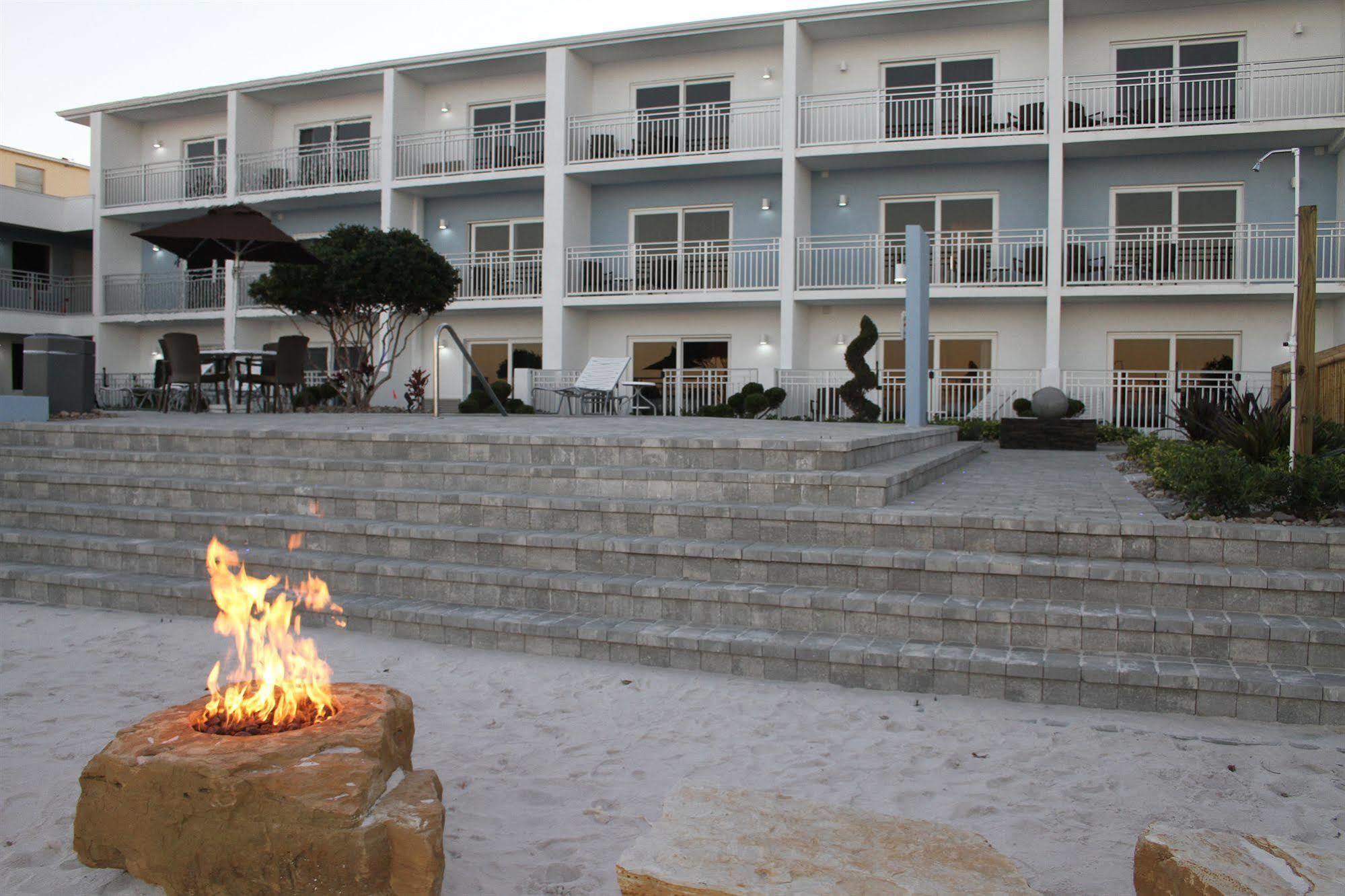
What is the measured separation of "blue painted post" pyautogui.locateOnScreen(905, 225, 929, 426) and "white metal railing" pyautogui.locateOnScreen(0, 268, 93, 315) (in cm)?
2346

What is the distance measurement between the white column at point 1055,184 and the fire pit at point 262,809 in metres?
15.5

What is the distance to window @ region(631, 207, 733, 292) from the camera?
18.6 m

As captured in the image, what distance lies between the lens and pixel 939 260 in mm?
17312

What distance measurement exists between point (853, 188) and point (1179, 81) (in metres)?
5.77

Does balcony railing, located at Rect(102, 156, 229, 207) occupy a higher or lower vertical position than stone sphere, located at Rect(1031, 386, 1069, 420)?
higher

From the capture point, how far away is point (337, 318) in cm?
1340

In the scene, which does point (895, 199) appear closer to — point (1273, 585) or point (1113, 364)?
point (1113, 364)

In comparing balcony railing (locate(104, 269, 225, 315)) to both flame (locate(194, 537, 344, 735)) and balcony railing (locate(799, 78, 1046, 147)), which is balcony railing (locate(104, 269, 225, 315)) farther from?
flame (locate(194, 537, 344, 735))

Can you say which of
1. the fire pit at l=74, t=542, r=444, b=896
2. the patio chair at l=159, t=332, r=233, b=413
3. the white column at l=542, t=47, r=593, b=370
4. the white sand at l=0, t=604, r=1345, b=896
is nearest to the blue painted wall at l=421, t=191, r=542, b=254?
the white column at l=542, t=47, r=593, b=370

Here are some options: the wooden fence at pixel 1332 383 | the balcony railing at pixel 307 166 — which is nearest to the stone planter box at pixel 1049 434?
the wooden fence at pixel 1332 383

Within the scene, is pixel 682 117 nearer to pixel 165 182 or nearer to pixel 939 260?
pixel 939 260

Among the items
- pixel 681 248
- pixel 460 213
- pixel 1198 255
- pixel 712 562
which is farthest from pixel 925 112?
pixel 712 562

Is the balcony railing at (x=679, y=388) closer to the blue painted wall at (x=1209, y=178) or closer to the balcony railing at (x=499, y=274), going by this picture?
the balcony railing at (x=499, y=274)

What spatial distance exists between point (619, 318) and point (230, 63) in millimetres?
19850
